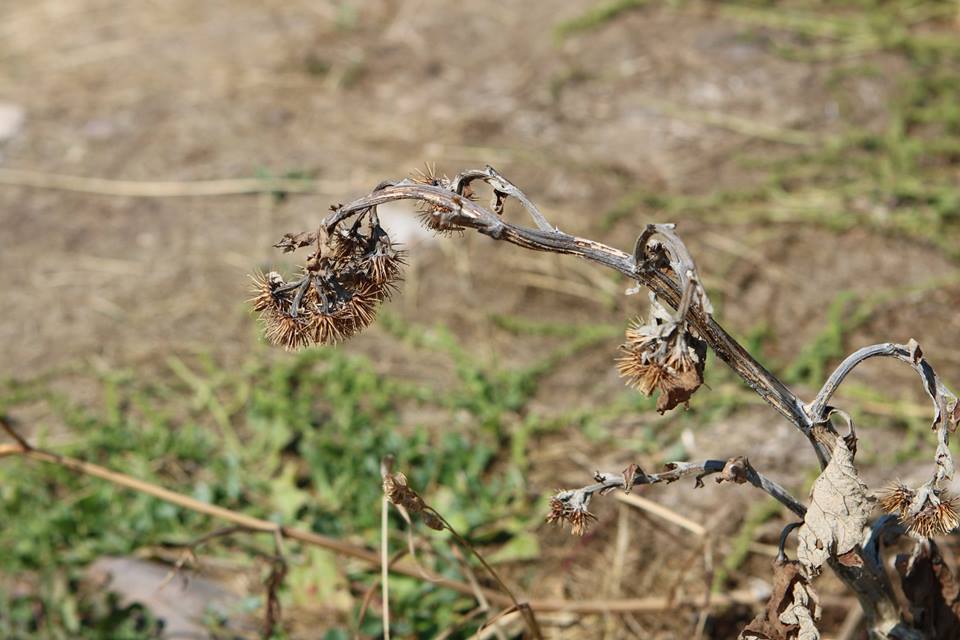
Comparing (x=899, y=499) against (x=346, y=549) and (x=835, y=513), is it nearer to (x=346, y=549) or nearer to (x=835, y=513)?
(x=835, y=513)

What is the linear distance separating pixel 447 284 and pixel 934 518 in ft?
7.91

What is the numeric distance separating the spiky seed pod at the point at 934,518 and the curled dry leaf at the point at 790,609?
18 centimetres

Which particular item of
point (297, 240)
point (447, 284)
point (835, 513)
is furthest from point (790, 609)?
point (447, 284)

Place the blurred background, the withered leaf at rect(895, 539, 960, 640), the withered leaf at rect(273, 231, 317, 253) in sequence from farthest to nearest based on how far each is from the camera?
the blurred background
the withered leaf at rect(895, 539, 960, 640)
the withered leaf at rect(273, 231, 317, 253)

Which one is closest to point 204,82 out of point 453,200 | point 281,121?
point 281,121

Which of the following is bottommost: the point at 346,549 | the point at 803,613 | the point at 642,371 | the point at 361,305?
the point at 803,613

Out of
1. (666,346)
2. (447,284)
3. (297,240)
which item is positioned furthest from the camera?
(447,284)

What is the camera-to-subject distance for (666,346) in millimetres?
1276

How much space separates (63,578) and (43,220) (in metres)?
1.95

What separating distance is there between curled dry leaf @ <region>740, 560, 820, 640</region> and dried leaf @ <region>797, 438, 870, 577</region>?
3 centimetres

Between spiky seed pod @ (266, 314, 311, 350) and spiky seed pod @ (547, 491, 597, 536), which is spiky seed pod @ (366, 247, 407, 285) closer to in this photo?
spiky seed pod @ (266, 314, 311, 350)

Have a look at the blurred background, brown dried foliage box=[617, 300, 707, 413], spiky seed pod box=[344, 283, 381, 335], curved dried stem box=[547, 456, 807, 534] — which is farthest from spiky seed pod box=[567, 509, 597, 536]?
the blurred background

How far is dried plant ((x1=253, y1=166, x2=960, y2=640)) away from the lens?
1305 mm

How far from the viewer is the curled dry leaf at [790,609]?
4.90 ft
